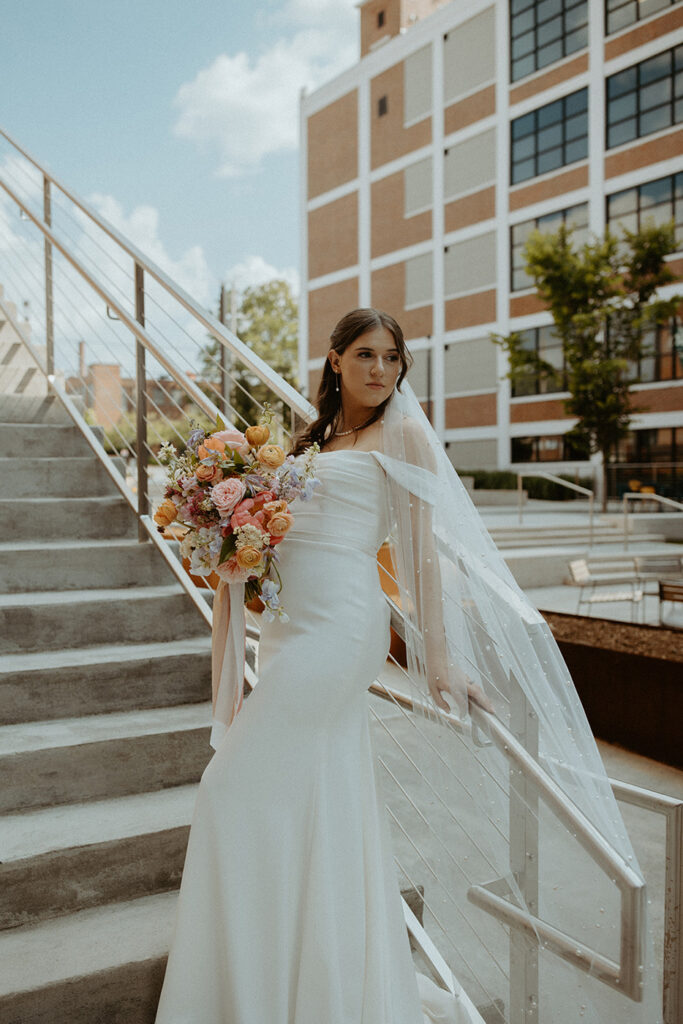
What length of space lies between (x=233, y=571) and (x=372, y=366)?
69cm

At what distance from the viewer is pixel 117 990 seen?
1.91m

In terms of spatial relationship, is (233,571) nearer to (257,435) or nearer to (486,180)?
(257,435)

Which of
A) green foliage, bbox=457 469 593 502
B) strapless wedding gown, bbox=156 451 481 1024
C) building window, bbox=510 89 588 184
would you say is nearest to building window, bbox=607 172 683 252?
building window, bbox=510 89 588 184

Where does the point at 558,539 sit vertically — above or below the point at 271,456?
below

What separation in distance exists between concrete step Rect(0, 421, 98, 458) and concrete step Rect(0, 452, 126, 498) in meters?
0.18

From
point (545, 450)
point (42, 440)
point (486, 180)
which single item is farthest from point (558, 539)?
point (486, 180)

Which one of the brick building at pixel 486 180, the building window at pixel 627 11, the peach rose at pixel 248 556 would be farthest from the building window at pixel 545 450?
the peach rose at pixel 248 556

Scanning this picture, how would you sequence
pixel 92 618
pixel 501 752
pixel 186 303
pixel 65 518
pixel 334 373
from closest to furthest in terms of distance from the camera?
1. pixel 501 752
2. pixel 334 373
3. pixel 92 618
4. pixel 186 303
5. pixel 65 518

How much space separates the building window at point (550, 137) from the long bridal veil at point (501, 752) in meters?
22.9

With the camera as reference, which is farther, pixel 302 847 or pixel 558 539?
pixel 558 539

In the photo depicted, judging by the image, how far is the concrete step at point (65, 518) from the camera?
3.38m

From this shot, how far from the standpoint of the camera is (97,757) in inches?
96.0

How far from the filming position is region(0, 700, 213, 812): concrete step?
2.35 metres

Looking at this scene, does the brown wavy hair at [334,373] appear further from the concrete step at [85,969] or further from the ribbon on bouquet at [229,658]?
the concrete step at [85,969]
